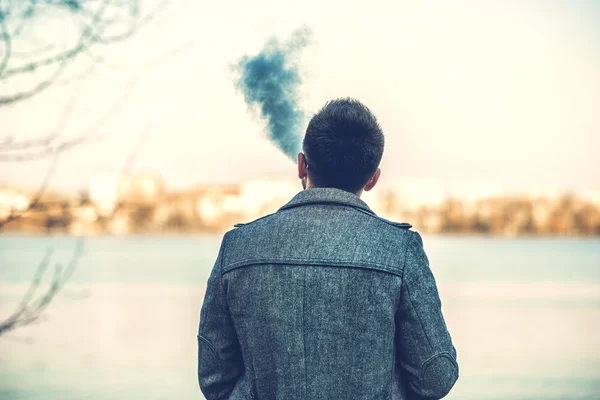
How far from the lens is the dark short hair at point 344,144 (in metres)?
2.12

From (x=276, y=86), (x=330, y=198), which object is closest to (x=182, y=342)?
(x=276, y=86)

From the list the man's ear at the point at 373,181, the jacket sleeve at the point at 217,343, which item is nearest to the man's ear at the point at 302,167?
the man's ear at the point at 373,181

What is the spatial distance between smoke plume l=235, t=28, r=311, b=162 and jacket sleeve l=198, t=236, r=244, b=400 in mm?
838

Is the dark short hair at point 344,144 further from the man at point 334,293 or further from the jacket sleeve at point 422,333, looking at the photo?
the jacket sleeve at point 422,333

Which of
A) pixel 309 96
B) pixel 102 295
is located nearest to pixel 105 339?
pixel 102 295

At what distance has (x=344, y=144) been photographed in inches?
83.4

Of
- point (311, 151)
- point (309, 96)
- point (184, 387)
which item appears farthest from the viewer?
point (184, 387)

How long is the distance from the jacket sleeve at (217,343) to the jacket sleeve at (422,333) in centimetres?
50

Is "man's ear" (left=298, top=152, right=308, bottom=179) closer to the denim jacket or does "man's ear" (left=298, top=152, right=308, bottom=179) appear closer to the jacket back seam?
the denim jacket

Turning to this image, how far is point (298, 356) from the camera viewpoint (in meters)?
2.05

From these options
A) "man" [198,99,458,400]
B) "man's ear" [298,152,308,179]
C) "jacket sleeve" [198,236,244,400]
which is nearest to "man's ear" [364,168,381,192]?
"man" [198,99,458,400]

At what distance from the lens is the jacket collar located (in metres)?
2.13

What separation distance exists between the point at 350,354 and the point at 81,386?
45.4 feet

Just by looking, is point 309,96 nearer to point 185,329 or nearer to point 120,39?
point 120,39
